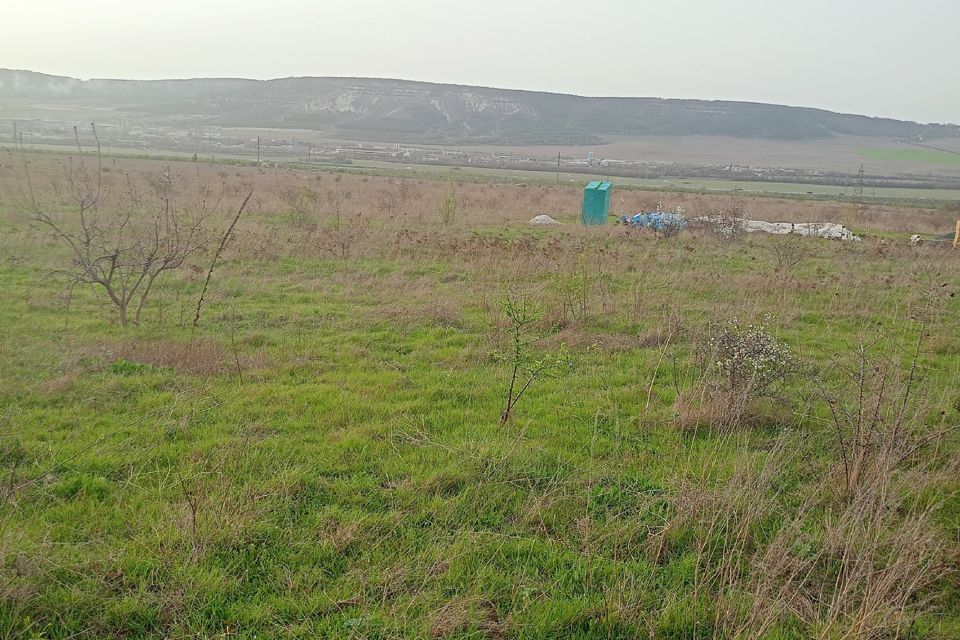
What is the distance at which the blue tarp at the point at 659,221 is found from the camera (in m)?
16.7

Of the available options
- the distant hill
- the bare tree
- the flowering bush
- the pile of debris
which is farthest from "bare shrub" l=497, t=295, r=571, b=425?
the distant hill

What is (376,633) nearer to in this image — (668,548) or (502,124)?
(668,548)

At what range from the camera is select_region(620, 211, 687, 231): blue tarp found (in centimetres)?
1669

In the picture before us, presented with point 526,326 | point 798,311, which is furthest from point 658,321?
point 798,311

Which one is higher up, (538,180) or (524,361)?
(538,180)

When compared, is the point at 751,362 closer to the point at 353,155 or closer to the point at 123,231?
the point at 123,231

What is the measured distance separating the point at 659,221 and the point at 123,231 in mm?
13271

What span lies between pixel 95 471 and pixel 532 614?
2.93 metres

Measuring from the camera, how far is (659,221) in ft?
56.3

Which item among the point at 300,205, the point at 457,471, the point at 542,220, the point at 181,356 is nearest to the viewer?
the point at 457,471

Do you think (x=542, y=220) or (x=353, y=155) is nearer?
(x=542, y=220)

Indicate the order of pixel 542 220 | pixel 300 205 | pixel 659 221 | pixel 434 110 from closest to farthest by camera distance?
pixel 659 221 < pixel 300 205 < pixel 542 220 < pixel 434 110

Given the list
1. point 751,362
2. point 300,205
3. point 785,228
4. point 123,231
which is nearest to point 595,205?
point 785,228

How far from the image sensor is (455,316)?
7.98 m
